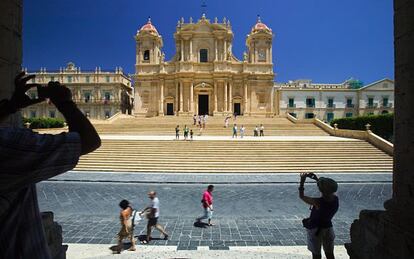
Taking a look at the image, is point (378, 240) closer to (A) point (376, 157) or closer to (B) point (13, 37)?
(B) point (13, 37)

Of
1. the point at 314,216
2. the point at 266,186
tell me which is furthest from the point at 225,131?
the point at 314,216

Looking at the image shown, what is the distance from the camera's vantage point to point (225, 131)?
33062 mm

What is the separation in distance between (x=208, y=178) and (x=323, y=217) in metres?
10.7

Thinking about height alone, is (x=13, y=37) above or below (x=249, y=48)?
below

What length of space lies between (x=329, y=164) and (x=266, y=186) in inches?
257

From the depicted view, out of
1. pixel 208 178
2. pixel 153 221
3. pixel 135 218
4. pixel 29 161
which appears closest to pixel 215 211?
pixel 153 221

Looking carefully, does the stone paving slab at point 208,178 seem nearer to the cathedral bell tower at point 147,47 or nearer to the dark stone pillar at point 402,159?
the dark stone pillar at point 402,159

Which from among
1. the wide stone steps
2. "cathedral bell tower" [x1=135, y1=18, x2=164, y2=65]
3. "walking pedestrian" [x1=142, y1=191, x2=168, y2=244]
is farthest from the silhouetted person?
"cathedral bell tower" [x1=135, y1=18, x2=164, y2=65]

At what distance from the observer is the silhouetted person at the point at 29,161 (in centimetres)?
131

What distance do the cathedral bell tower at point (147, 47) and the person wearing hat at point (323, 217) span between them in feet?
162

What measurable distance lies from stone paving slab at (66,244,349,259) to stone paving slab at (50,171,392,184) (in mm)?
7599

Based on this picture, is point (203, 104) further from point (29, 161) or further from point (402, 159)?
point (29, 161)

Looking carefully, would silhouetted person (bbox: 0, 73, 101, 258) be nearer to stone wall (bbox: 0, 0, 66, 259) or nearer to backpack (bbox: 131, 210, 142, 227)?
stone wall (bbox: 0, 0, 66, 259)

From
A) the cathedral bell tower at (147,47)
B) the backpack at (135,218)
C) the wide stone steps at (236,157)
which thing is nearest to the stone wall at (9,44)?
the backpack at (135,218)
